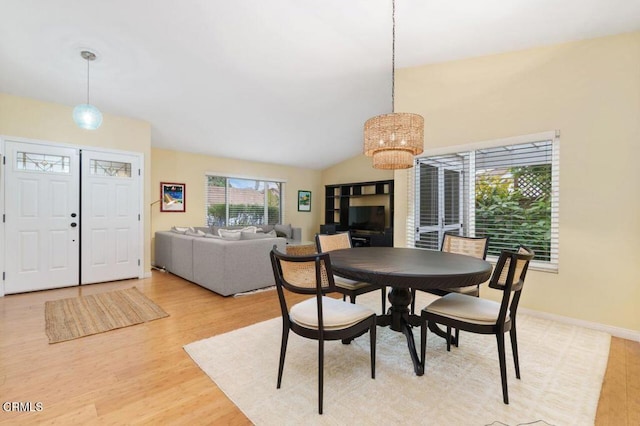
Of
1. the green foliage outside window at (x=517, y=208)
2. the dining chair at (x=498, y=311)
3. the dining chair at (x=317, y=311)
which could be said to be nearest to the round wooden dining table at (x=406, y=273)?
the dining chair at (x=498, y=311)

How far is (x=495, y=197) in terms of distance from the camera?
11.0 ft

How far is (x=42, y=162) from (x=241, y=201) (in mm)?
3691

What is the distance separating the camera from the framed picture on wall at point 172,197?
5715 mm

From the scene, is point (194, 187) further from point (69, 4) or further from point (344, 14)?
point (344, 14)

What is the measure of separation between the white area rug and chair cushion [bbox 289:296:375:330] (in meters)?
0.43

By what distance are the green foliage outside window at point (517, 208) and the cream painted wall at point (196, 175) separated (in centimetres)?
520

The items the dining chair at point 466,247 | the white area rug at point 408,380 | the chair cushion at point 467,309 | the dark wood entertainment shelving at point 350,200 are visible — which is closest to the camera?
the white area rug at point 408,380

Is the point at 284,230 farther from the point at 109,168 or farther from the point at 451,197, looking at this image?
the point at 451,197

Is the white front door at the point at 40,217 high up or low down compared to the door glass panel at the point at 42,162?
down

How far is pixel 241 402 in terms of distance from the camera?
1654mm

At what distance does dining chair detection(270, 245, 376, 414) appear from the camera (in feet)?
5.18

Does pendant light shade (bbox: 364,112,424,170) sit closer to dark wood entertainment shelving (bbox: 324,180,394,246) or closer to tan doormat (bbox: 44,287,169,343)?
tan doormat (bbox: 44,287,169,343)

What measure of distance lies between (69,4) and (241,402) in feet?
11.2

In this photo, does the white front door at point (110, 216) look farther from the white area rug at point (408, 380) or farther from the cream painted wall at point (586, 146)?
the cream painted wall at point (586, 146)
